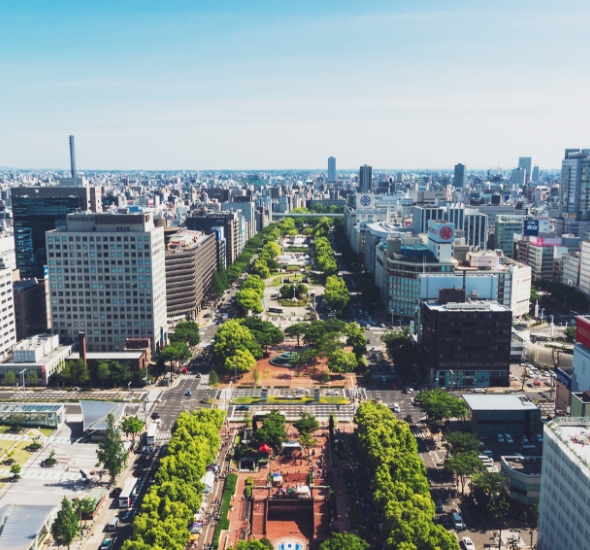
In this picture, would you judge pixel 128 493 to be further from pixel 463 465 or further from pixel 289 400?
pixel 463 465

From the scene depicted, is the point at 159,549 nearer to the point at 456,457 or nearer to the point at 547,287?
the point at 456,457

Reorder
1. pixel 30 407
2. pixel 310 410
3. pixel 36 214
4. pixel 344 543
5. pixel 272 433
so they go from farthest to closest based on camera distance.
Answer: pixel 36 214 → pixel 310 410 → pixel 30 407 → pixel 272 433 → pixel 344 543

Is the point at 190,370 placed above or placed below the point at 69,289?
below

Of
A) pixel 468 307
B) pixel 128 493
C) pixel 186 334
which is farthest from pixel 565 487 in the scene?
pixel 186 334

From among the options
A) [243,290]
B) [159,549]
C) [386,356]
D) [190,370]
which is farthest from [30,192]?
[159,549]

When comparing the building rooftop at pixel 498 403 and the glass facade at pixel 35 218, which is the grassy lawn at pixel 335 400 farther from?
the glass facade at pixel 35 218

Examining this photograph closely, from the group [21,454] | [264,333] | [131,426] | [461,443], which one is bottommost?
[21,454]

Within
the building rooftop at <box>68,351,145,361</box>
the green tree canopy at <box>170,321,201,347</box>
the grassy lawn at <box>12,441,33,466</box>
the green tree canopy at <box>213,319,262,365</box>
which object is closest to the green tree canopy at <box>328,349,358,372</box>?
the green tree canopy at <box>213,319,262,365</box>

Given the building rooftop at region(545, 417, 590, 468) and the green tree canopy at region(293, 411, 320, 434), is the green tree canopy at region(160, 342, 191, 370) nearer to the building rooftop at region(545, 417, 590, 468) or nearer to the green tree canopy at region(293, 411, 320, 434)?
the green tree canopy at region(293, 411, 320, 434)
